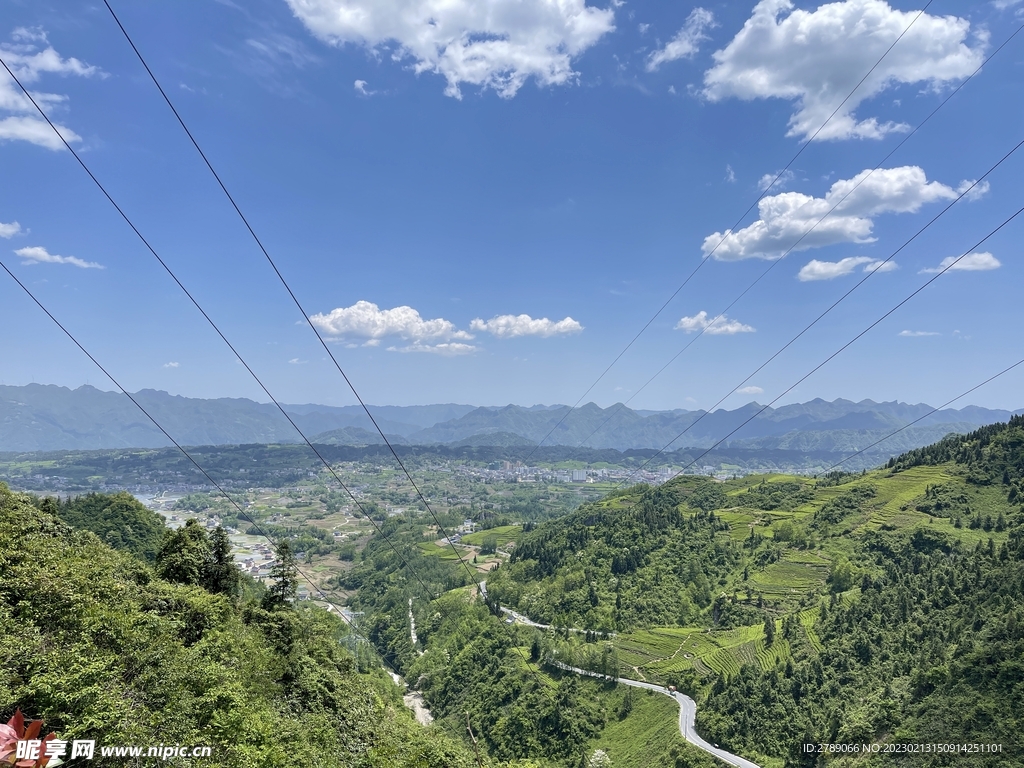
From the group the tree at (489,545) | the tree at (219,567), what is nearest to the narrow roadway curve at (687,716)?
the tree at (219,567)

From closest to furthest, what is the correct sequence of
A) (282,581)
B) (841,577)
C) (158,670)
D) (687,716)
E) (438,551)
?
1. (158,670)
2. (282,581)
3. (687,716)
4. (841,577)
5. (438,551)

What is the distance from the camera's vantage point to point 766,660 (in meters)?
49.0

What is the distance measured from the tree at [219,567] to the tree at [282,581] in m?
2.21

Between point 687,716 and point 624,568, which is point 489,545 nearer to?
point 624,568

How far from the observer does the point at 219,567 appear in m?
27.0

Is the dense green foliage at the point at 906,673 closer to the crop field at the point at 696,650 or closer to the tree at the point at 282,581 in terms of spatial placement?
the crop field at the point at 696,650

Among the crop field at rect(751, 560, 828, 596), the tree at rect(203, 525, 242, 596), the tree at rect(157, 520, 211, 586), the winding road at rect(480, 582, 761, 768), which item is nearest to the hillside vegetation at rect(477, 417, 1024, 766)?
the crop field at rect(751, 560, 828, 596)

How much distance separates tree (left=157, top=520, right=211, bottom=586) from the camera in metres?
25.0

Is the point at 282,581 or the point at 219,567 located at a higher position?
the point at 219,567

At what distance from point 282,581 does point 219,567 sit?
11.4 feet

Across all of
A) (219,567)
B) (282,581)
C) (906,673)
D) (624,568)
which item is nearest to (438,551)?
(624,568)

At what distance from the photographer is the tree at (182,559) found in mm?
24984

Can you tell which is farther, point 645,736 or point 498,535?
point 498,535

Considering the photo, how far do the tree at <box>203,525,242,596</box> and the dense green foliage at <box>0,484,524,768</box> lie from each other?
107 inches
